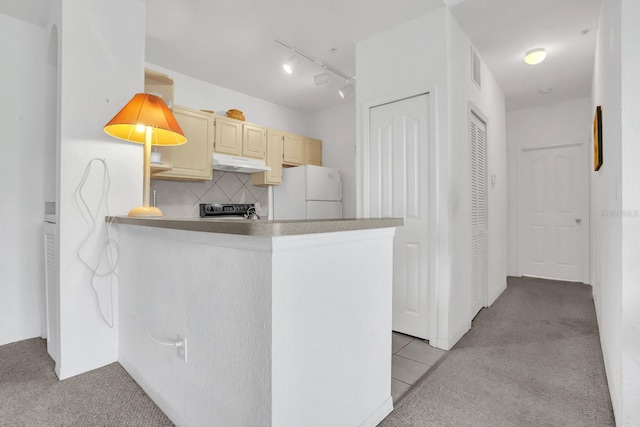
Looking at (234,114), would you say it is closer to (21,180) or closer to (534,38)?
(21,180)

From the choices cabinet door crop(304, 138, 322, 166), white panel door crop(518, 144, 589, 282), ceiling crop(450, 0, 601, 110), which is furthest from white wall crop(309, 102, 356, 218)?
white panel door crop(518, 144, 589, 282)

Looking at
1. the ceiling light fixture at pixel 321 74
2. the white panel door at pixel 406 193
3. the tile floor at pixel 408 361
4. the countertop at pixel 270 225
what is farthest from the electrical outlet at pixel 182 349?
the ceiling light fixture at pixel 321 74

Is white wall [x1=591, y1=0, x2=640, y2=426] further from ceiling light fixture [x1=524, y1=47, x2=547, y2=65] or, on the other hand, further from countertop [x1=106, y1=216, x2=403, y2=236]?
ceiling light fixture [x1=524, y1=47, x2=547, y2=65]

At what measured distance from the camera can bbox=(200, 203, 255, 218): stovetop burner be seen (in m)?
3.63

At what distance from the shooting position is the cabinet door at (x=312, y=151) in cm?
452

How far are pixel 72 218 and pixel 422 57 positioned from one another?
8.58ft

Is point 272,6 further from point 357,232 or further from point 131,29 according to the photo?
point 357,232

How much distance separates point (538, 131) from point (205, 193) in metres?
4.65

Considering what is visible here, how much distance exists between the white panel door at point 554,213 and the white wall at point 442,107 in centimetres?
249

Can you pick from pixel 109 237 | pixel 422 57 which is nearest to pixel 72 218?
pixel 109 237

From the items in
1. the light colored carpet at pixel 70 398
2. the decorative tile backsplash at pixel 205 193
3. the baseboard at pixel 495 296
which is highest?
the decorative tile backsplash at pixel 205 193

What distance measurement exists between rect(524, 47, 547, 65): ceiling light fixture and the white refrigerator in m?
2.40

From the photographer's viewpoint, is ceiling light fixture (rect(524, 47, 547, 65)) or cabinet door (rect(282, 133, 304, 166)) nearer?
ceiling light fixture (rect(524, 47, 547, 65))

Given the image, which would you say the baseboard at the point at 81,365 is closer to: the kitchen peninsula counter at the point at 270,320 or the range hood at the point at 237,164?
the kitchen peninsula counter at the point at 270,320
